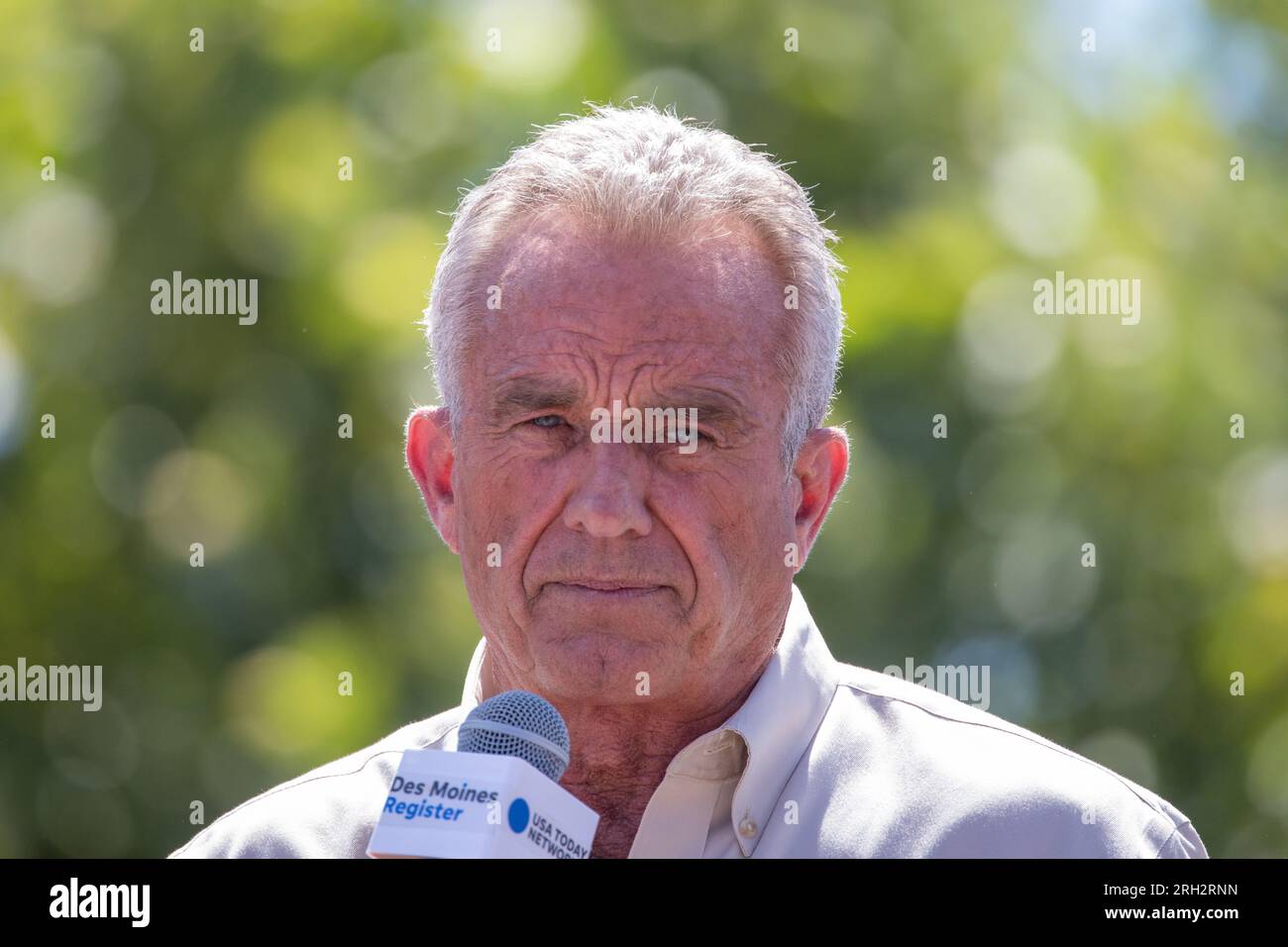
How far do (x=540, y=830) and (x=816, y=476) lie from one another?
1.56 m

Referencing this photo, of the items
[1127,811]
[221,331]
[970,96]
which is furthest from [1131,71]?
[1127,811]

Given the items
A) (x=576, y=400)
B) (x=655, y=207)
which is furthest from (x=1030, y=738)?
(x=655, y=207)

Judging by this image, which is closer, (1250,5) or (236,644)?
(236,644)

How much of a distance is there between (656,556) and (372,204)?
779 centimetres

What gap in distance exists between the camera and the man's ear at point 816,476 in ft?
11.9

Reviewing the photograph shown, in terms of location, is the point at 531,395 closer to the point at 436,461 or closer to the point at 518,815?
the point at 436,461

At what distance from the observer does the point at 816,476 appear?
3.67 metres

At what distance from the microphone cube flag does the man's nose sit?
925 mm

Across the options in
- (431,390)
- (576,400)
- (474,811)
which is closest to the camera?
(474,811)

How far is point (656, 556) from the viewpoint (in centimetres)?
325

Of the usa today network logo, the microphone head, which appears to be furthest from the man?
the usa today network logo

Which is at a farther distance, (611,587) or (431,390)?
(431,390)
